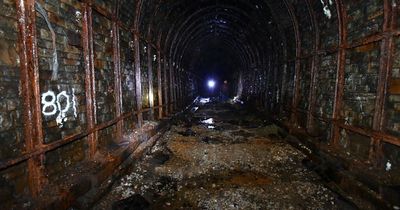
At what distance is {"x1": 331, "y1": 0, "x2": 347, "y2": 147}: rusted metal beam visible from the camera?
18.9 ft

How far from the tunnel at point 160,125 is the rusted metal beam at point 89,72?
0.07 ft

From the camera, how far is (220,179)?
489cm

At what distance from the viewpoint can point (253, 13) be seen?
11.8m

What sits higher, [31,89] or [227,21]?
[227,21]

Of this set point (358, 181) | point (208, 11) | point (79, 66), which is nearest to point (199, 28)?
point (208, 11)

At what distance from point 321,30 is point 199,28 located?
10919 millimetres

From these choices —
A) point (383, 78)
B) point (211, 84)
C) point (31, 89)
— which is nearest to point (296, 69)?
point (383, 78)

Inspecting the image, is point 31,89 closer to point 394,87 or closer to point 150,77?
point 394,87

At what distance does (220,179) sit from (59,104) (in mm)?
3245

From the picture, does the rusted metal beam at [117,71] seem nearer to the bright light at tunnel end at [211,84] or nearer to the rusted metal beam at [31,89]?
the rusted metal beam at [31,89]

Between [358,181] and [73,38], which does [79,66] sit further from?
[358,181]

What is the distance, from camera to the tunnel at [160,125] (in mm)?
3264

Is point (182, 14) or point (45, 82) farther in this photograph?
point (182, 14)

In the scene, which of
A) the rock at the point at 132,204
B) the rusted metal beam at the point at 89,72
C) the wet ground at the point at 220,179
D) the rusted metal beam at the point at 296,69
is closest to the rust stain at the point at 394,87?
the wet ground at the point at 220,179
